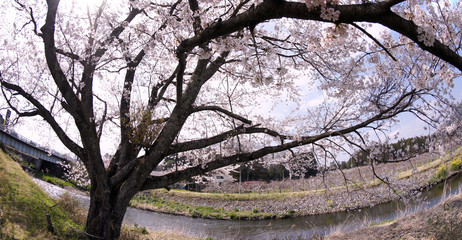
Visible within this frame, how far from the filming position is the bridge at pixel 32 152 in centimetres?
1945

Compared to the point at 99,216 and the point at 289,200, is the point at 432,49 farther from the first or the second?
the point at 289,200

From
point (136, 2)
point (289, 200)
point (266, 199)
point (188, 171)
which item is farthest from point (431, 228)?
point (266, 199)

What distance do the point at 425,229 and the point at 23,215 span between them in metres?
7.34

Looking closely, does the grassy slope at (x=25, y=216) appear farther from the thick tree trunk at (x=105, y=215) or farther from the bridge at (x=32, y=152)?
the bridge at (x=32, y=152)

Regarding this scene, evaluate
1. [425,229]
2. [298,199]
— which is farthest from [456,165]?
[425,229]

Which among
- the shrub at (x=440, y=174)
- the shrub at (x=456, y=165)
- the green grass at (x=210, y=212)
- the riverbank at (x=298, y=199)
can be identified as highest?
the shrub at (x=456, y=165)

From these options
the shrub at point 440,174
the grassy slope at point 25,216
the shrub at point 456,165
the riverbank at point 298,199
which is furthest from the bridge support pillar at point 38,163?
the shrub at point 456,165

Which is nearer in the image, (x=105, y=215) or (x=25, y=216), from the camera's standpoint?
(x=25, y=216)

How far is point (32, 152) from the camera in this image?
23594 millimetres

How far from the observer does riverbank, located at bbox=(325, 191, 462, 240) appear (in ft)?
15.5

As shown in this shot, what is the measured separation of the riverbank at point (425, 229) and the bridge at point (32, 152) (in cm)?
1872

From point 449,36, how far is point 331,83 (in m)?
2.68

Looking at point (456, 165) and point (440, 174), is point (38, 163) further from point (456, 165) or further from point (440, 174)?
point (456, 165)

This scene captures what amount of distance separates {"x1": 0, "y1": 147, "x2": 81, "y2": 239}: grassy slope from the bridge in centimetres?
1411
